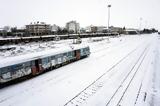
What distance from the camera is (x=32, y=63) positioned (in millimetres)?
20266

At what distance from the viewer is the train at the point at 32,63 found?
56.7ft

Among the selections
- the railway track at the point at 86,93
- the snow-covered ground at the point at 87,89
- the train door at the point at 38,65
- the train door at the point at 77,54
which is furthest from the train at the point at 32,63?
the railway track at the point at 86,93

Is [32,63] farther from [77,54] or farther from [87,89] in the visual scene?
[77,54]

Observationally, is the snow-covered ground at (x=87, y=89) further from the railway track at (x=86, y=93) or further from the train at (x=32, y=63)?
the train at (x=32, y=63)

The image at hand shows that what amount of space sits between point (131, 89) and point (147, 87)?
1.86m

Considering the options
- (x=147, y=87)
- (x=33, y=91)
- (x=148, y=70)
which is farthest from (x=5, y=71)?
(x=148, y=70)

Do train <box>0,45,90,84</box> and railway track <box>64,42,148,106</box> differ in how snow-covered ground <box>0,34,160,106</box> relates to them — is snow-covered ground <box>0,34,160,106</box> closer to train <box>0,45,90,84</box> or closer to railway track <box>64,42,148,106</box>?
railway track <box>64,42,148,106</box>

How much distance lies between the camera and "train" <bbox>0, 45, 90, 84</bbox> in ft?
56.7

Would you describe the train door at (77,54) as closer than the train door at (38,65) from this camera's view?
No

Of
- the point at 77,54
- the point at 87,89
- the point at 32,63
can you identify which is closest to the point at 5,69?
the point at 32,63

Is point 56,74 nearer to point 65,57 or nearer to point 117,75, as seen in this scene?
point 65,57

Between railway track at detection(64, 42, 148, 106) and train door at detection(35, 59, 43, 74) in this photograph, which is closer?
railway track at detection(64, 42, 148, 106)

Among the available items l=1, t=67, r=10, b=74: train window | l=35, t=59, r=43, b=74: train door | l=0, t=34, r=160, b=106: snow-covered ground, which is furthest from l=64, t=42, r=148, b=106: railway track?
l=1, t=67, r=10, b=74: train window

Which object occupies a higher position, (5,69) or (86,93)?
(5,69)
